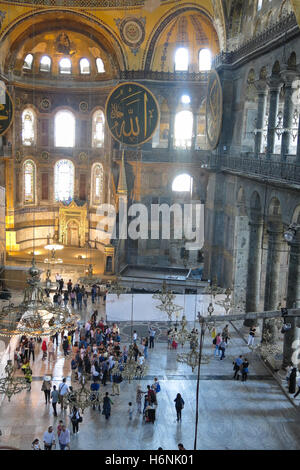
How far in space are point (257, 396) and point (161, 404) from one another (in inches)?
83.2

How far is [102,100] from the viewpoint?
23469mm

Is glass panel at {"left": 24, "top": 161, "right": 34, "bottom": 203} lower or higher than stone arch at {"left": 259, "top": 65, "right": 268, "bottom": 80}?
lower

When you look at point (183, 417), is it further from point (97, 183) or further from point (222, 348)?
point (97, 183)

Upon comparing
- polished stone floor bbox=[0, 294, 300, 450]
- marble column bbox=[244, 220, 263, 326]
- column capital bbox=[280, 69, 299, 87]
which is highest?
column capital bbox=[280, 69, 299, 87]

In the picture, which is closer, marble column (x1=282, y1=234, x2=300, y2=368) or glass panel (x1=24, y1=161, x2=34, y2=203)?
marble column (x1=282, y1=234, x2=300, y2=368)

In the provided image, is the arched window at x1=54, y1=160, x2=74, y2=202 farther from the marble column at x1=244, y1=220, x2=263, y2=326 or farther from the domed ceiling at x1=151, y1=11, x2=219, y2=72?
the marble column at x1=244, y1=220, x2=263, y2=326

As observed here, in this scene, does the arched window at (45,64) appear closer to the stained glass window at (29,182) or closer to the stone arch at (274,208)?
the stained glass window at (29,182)

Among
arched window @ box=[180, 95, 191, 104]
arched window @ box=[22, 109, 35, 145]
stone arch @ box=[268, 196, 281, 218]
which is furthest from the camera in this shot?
arched window @ box=[22, 109, 35, 145]

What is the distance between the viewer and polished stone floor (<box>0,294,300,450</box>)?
9.72m

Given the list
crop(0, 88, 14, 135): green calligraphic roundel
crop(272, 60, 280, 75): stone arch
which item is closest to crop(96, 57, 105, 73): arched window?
crop(0, 88, 14, 135): green calligraphic roundel

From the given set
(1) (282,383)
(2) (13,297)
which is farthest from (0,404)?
(2) (13,297)

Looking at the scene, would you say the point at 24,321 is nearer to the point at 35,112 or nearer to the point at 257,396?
the point at 257,396

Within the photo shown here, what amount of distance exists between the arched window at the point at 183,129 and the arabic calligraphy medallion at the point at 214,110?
21.1 ft

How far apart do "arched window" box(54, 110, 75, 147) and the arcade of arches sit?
0.20 ft
